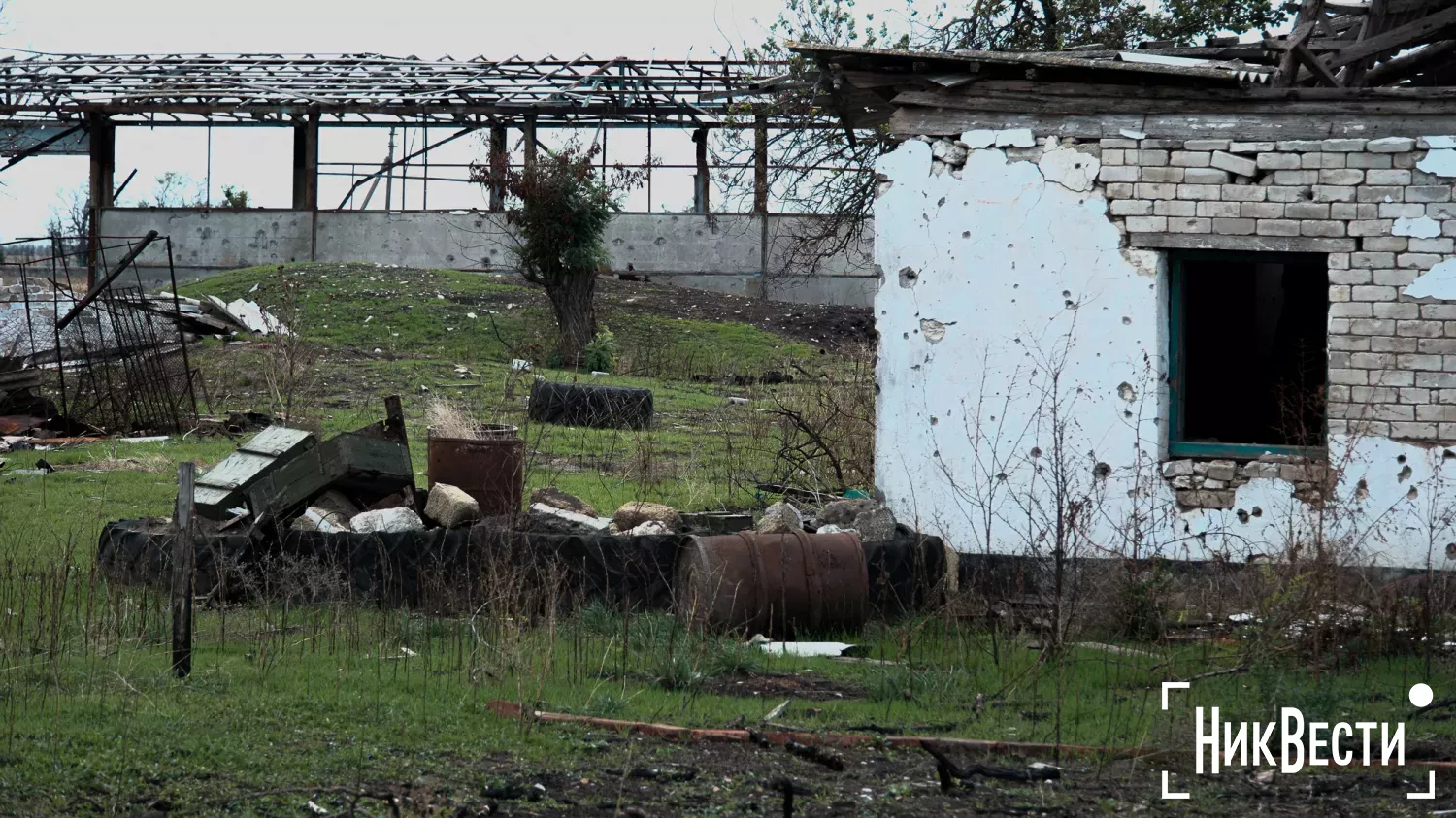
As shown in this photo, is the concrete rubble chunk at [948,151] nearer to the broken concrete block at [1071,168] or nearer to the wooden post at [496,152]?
the broken concrete block at [1071,168]

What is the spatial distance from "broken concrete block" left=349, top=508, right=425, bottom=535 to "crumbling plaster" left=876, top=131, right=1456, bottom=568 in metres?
3.05

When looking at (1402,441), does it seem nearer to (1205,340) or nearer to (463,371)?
(1205,340)

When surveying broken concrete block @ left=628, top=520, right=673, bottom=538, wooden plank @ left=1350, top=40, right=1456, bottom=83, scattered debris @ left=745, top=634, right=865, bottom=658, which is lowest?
scattered debris @ left=745, top=634, right=865, bottom=658

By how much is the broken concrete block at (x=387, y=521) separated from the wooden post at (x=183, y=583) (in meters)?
2.63

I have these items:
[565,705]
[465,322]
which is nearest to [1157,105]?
[565,705]

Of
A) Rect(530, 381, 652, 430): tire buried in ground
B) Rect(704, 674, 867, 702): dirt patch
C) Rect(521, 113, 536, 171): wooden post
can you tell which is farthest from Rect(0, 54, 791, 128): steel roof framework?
Rect(704, 674, 867, 702): dirt patch

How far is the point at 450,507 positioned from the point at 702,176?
20.9m

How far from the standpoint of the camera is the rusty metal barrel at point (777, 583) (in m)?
7.48

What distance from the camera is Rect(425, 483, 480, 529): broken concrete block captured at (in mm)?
8664

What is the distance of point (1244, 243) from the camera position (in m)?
8.73

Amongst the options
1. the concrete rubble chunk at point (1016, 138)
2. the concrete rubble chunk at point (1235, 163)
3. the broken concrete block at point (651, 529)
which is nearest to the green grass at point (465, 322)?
the concrete rubble chunk at point (1016, 138)

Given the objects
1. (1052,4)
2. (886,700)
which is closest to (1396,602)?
(886,700)

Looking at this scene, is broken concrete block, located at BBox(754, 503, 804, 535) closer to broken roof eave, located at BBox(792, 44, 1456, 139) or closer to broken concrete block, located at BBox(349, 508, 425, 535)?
broken concrete block, located at BBox(349, 508, 425, 535)

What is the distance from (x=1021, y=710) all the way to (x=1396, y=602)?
2.43 m
